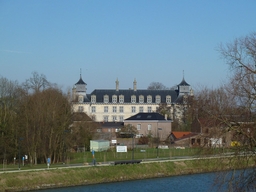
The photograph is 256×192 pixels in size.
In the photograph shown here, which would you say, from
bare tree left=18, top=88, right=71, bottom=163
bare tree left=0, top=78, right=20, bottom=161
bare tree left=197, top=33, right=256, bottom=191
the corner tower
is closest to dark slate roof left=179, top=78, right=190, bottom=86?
the corner tower

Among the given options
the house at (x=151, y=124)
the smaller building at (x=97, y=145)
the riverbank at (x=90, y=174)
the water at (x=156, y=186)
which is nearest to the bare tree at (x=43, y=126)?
the riverbank at (x=90, y=174)

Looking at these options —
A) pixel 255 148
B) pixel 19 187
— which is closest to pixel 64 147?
pixel 19 187

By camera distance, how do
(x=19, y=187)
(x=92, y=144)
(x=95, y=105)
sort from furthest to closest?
(x=95, y=105) → (x=92, y=144) → (x=19, y=187)

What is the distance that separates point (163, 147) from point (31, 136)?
19.8 metres

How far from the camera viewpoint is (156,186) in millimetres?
31500

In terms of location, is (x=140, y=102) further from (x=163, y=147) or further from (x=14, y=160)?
(x=14, y=160)

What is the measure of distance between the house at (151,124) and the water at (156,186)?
2944cm

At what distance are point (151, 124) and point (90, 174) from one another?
34.3 m

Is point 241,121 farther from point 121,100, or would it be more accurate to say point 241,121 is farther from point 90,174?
point 121,100

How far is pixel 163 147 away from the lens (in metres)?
53.5

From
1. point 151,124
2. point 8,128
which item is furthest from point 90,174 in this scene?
point 151,124

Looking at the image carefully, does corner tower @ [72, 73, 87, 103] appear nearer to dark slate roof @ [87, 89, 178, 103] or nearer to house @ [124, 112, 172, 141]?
dark slate roof @ [87, 89, 178, 103]

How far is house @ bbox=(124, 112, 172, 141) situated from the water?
2944 centimetres

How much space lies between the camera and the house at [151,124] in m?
65.2
